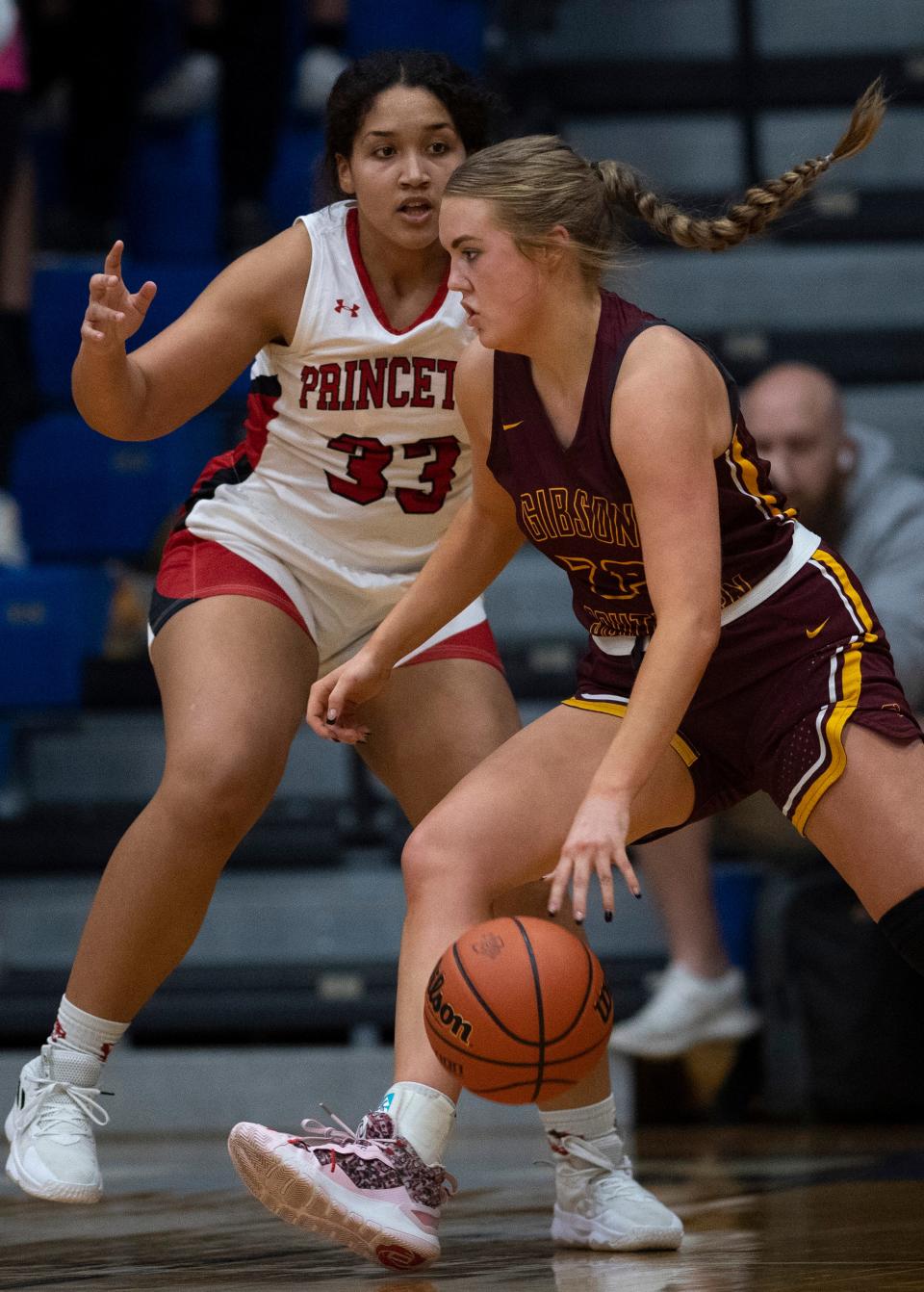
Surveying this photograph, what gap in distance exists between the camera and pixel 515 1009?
9.11ft

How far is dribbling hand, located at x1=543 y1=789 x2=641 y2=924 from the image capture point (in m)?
2.59

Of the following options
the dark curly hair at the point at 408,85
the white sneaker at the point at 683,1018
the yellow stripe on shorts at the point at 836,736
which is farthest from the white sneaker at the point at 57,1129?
the white sneaker at the point at 683,1018

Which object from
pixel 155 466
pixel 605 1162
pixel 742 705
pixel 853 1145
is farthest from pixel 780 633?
pixel 155 466

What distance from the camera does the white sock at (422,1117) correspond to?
9.45 ft

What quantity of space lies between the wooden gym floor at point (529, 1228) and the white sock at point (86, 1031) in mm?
323

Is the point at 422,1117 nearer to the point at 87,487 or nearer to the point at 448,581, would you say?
the point at 448,581

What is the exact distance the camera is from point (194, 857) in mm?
3387

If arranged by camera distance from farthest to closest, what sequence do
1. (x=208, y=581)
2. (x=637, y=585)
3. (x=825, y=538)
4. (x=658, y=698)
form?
(x=825, y=538)
(x=208, y=581)
(x=637, y=585)
(x=658, y=698)

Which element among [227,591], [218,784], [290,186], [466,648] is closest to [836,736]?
[466,648]

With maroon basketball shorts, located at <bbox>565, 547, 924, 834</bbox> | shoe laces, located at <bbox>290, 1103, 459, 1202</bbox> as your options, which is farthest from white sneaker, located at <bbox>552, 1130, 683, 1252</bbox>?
maroon basketball shorts, located at <bbox>565, 547, 924, 834</bbox>

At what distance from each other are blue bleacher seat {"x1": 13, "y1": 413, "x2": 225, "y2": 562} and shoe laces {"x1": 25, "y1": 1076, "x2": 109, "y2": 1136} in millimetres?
3561

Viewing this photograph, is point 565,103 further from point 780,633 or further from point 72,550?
point 780,633

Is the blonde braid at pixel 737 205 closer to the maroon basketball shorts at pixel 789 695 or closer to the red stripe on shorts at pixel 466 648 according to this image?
the maroon basketball shorts at pixel 789 695

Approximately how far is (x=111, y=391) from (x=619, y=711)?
975 millimetres
